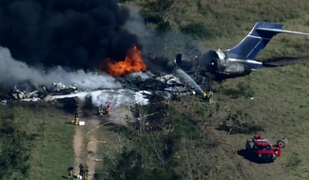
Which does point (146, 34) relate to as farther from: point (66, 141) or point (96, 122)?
point (66, 141)

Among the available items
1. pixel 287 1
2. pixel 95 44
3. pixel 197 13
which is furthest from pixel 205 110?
pixel 287 1

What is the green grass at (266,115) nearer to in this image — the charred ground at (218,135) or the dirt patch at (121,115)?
the charred ground at (218,135)

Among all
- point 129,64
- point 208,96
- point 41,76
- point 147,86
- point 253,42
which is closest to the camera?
point 41,76

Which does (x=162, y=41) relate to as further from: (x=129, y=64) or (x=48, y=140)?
(x=48, y=140)

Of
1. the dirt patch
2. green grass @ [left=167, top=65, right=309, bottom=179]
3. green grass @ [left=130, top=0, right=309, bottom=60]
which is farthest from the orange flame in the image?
green grass @ [left=130, top=0, right=309, bottom=60]

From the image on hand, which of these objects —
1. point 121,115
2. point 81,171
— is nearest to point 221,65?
point 121,115
